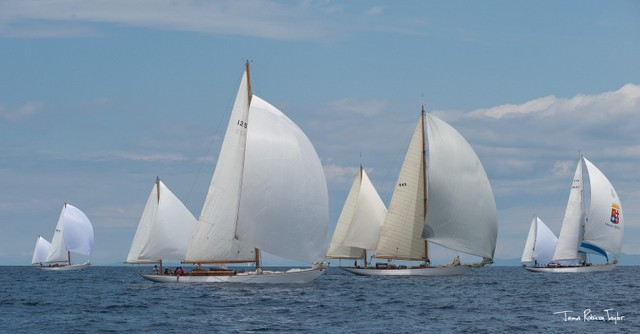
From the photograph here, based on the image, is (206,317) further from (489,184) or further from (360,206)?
(360,206)

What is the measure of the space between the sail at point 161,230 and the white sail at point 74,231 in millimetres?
54632

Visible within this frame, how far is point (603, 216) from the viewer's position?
98.6 m

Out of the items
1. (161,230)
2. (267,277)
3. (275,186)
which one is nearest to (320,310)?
(275,186)

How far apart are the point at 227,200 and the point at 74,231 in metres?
75.0

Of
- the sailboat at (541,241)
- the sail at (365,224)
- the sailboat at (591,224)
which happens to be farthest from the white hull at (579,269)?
the sail at (365,224)

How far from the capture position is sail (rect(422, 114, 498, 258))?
77688 millimetres

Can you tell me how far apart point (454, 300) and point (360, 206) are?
35525 millimetres

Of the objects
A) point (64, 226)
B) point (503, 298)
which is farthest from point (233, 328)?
point (64, 226)

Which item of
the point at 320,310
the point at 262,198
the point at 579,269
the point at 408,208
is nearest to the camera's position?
the point at 320,310

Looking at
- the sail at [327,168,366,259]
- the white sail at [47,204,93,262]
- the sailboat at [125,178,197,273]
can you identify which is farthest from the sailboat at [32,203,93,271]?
the sailboat at [125,178,197,273]

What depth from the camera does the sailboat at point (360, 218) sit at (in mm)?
92062

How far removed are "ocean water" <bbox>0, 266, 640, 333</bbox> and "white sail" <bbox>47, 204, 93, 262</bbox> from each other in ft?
204

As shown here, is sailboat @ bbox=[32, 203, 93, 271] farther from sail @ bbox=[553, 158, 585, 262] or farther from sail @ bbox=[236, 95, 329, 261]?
sail @ bbox=[236, 95, 329, 261]

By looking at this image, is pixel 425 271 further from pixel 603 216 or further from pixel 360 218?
pixel 603 216
